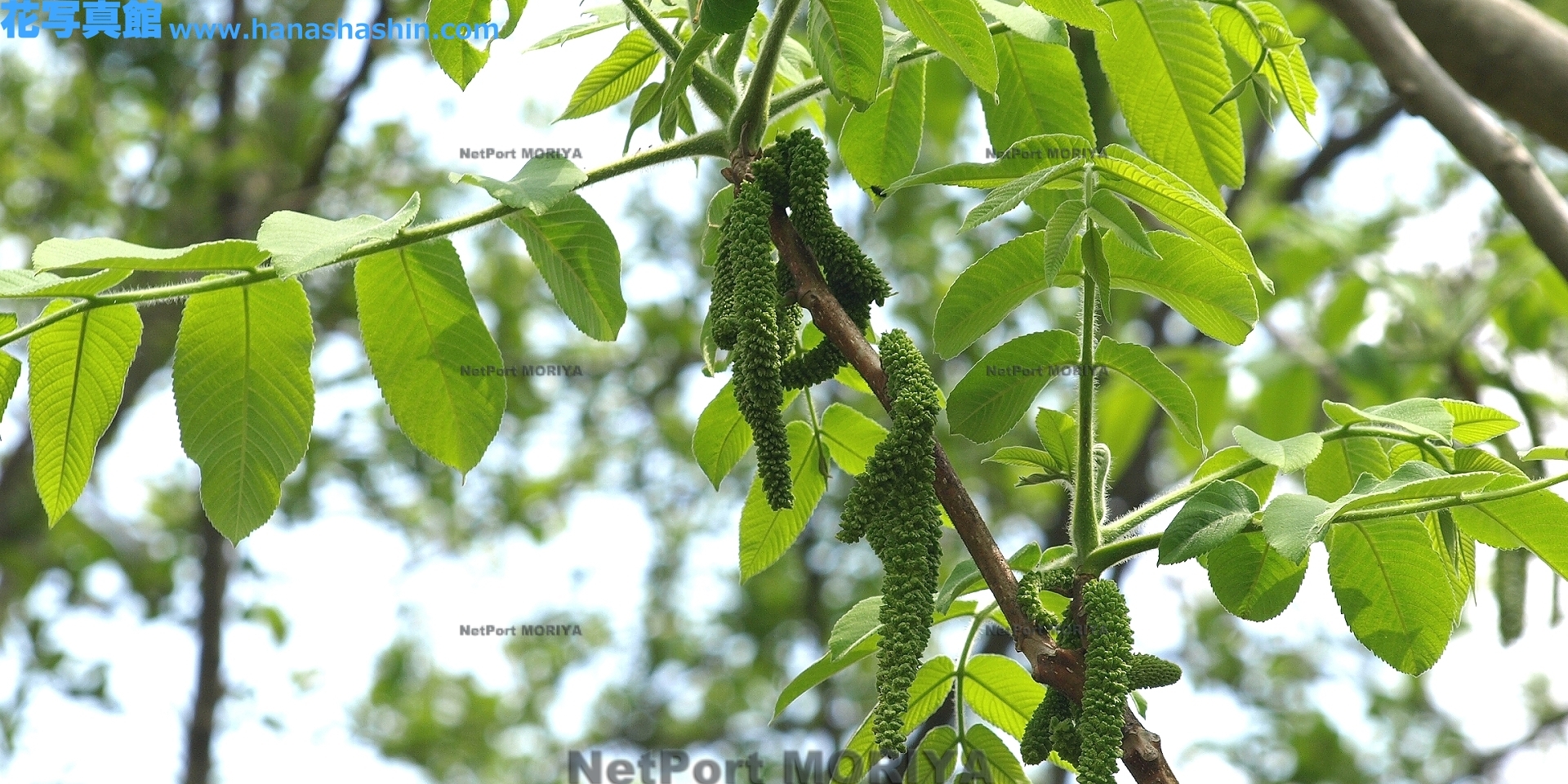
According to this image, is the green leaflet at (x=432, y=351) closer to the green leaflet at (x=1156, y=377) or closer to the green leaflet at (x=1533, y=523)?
the green leaflet at (x=1156, y=377)

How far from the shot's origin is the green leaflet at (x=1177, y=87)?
6.18 ft

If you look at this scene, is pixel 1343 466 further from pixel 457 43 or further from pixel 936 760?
pixel 457 43

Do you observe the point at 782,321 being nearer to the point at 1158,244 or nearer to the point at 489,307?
the point at 1158,244

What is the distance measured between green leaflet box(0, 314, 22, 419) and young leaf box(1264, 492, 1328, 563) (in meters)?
1.68

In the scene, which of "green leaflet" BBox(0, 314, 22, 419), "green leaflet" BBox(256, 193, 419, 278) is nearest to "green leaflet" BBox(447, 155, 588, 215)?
"green leaflet" BBox(256, 193, 419, 278)

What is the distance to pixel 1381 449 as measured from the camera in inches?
73.4

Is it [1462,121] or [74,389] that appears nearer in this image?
[74,389]

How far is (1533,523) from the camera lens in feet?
5.04

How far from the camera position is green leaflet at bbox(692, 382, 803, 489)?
6.50ft

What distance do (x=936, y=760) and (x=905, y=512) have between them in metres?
0.62

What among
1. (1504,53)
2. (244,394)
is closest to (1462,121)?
(1504,53)

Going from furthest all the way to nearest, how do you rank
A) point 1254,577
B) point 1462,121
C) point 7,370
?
point 1462,121
point 7,370
point 1254,577

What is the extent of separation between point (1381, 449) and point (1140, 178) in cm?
72

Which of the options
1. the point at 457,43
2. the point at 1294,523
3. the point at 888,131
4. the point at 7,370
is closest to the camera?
the point at 1294,523
